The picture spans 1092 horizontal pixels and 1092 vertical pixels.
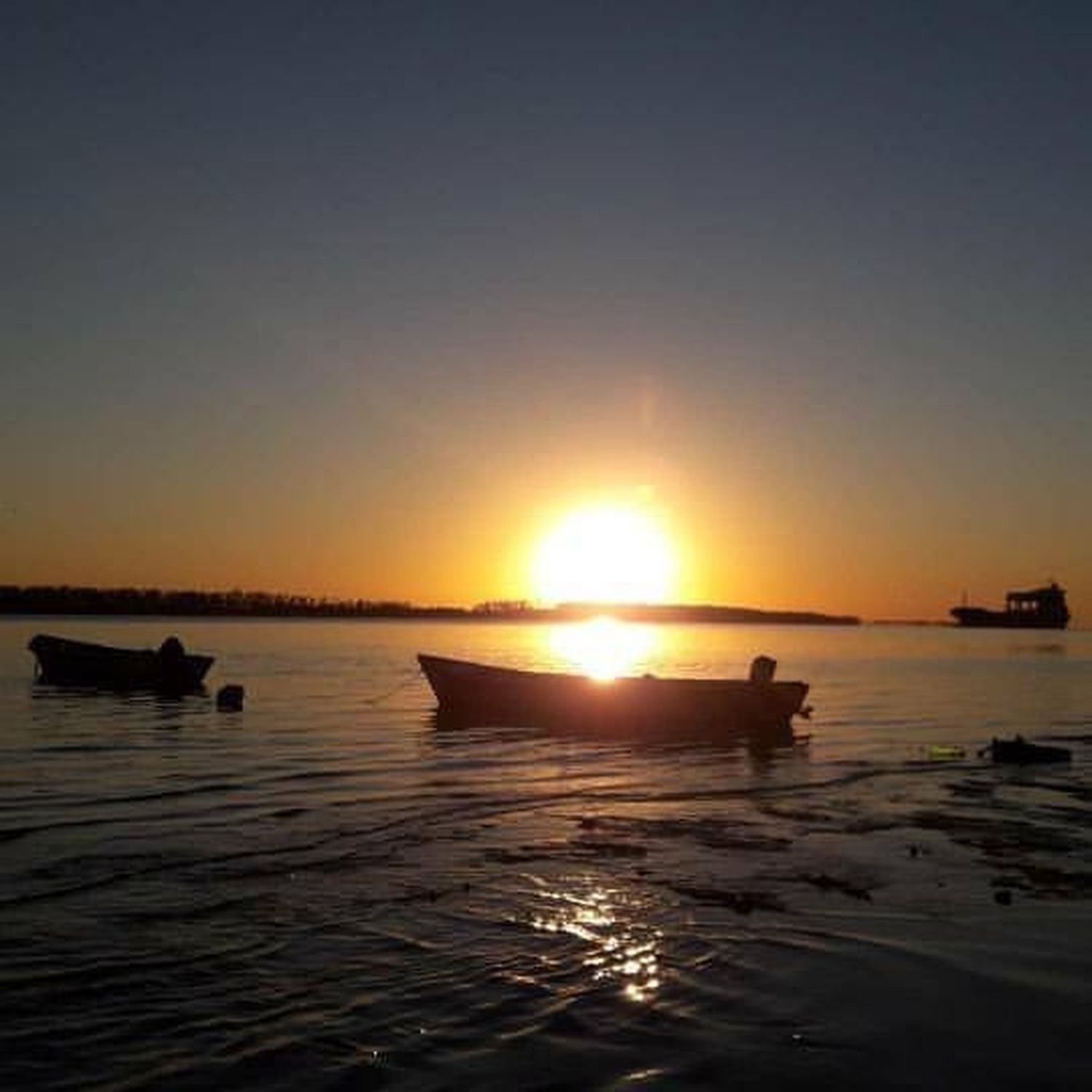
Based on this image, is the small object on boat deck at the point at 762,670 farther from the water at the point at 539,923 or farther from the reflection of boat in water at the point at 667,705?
the water at the point at 539,923

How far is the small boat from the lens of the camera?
5091cm

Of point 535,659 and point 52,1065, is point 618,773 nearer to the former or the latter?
point 52,1065

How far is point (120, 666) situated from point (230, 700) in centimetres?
1220

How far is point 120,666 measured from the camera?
52.7m

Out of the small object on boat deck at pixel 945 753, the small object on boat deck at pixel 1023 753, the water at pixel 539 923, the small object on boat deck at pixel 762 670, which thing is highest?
the small object on boat deck at pixel 762 670

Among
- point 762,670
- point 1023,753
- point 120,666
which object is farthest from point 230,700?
point 1023,753

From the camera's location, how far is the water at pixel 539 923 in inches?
346

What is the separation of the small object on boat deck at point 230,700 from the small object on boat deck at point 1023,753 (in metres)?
26.1

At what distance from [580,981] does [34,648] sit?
169ft

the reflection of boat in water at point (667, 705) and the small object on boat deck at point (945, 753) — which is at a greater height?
the reflection of boat in water at point (667, 705)

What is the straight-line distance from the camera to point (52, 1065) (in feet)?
27.5

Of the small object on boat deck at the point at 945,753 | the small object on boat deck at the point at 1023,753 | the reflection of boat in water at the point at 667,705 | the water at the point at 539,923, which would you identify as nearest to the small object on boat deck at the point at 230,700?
the reflection of boat in water at the point at 667,705

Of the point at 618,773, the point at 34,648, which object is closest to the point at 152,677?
the point at 34,648

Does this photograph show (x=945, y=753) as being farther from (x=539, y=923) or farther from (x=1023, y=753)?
(x=539, y=923)
